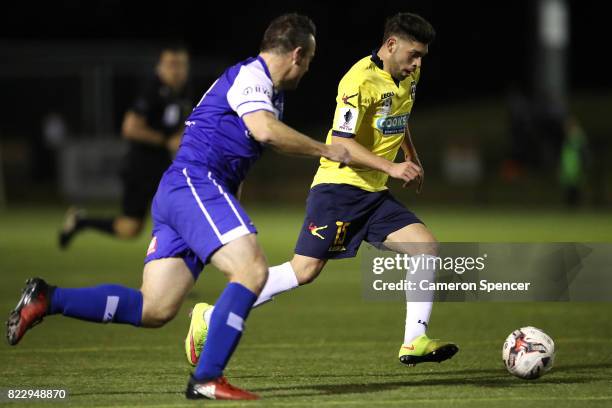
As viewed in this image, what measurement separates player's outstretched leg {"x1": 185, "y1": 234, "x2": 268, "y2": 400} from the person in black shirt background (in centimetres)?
566

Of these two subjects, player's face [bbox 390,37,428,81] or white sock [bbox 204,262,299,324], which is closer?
player's face [bbox 390,37,428,81]

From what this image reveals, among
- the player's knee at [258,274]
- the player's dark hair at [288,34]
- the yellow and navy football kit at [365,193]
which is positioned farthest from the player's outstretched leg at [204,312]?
the player's dark hair at [288,34]

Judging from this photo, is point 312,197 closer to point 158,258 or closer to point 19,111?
point 158,258

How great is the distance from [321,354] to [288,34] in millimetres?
2664

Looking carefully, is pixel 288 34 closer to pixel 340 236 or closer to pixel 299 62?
pixel 299 62

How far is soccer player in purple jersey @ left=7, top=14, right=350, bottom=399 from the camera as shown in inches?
235

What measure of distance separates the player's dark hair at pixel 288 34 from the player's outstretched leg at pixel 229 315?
101 centimetres

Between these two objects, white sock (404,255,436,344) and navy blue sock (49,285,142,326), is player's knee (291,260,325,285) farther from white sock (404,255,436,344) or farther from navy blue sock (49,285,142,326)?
navy blue sock (49,285,142,326)

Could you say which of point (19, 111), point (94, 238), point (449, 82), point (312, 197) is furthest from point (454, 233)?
point (449, 82)

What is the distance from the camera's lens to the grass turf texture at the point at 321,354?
639 cm

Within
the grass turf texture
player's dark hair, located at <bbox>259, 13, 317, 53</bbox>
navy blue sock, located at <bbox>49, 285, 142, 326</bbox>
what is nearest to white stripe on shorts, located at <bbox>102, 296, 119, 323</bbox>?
navy blue sock, located at <bbox>49, 285, 142, 326</bbox>

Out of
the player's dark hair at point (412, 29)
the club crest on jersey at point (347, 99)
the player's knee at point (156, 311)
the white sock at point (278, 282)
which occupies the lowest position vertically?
the player's knee at point (156, 311)

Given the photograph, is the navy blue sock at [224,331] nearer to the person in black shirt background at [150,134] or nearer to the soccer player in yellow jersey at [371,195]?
the soccer player in yellow jersey at [371,195]

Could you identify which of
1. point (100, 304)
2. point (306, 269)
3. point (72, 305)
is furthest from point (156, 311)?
point (306, 269)
